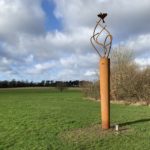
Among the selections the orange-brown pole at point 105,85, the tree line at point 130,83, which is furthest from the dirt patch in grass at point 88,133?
the tree line at point 130,83

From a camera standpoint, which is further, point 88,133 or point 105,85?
point 105,85

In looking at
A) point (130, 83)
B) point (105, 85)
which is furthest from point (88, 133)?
point (130, 83)

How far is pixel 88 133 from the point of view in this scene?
10109 millimetres

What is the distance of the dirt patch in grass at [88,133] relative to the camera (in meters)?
9.37

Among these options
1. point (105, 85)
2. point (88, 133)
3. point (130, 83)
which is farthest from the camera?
point (130, 83)

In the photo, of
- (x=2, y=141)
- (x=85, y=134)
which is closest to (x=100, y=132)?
(x=85, y=134)

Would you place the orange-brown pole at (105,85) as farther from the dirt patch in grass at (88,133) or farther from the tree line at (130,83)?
the tree line at (130,83)

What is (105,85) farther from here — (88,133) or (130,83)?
(130,83)

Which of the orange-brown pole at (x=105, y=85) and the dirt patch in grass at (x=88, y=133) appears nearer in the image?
the dirt patch in grass at (x=88, y=133)

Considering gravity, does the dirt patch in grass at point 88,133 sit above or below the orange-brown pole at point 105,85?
below

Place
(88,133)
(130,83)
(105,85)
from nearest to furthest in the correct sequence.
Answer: (88,133) < (105,85) < (130,83)

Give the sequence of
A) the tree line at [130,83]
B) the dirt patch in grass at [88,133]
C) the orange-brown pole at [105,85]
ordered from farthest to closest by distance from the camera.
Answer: the tree line at [130,83] < the orange-brown pole at [105,85] < the dirt patch in grass at [88,133]

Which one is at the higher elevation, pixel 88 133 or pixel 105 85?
pixel 105 85

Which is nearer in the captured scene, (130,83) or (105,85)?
(105,85)
